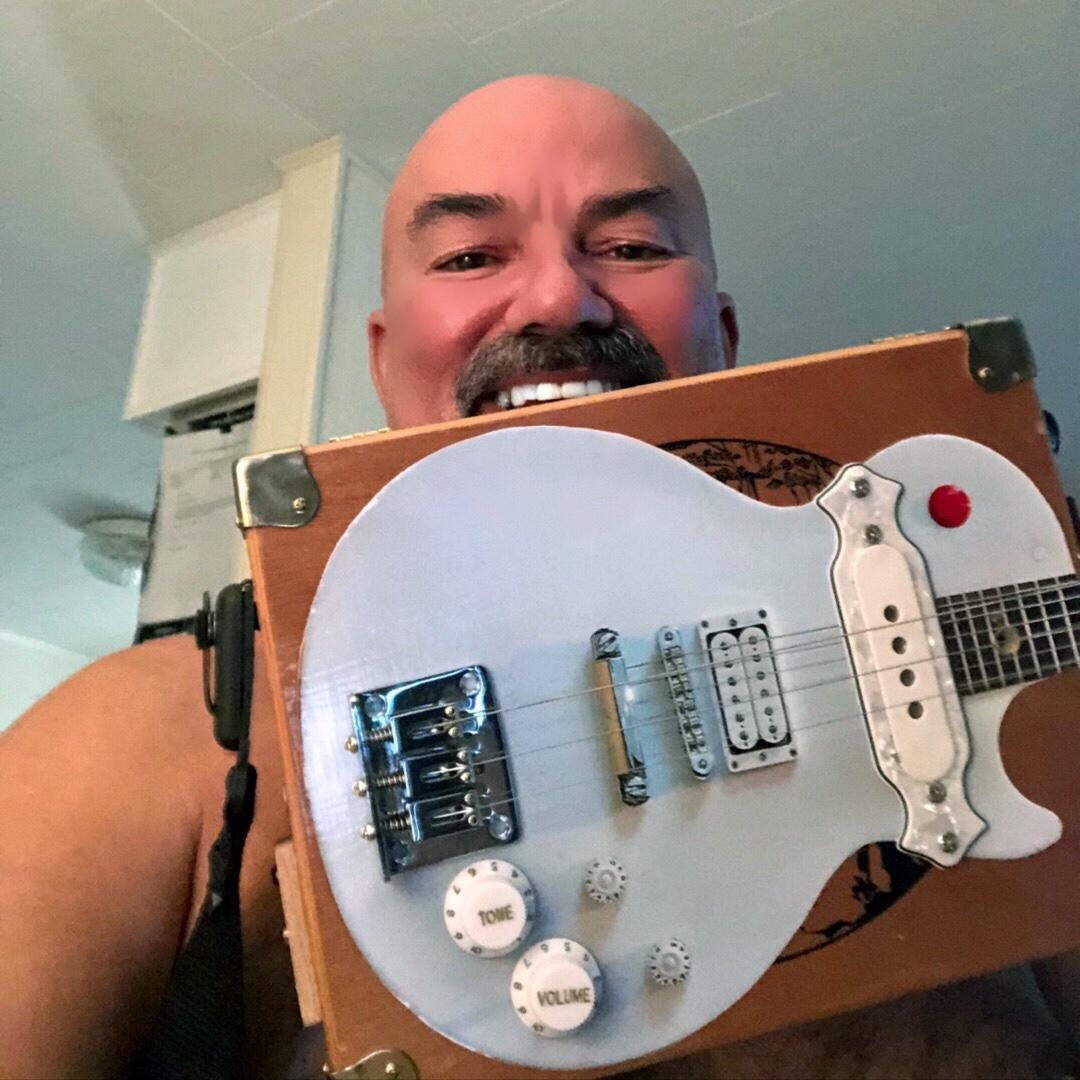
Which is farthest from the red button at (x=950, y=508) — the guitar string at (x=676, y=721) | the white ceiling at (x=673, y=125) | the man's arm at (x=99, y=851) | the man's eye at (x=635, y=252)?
the white ceiling at (x=673, y=125)

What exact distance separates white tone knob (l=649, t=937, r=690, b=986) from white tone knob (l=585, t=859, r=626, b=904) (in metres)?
0.04

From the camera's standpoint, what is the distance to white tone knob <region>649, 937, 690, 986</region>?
52 centimetres

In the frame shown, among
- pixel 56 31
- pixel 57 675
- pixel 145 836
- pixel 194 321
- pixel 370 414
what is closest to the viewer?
pixel 145 836

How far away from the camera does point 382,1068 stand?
498 millimetres

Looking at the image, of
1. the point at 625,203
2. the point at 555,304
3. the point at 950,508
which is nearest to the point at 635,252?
the point at 625,203

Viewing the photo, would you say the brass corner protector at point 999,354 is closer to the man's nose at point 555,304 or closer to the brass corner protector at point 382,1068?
the man's nose at point 555,304

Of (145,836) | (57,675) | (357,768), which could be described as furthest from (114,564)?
(357,768)

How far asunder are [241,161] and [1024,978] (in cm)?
155

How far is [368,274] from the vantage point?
4.89ft

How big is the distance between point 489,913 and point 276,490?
0.28 meters

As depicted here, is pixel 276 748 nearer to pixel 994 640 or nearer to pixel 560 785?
pixel 560 785

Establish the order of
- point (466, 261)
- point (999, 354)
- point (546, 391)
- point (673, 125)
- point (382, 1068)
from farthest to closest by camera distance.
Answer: point (673, 125)
point (466, 261)
point (546, 391)
point (999, 354)
point (382, 1068)

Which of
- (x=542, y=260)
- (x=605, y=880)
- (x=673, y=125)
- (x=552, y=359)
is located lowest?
(x=605, y=880)

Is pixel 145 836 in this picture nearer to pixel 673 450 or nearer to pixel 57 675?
pixel 673 450
